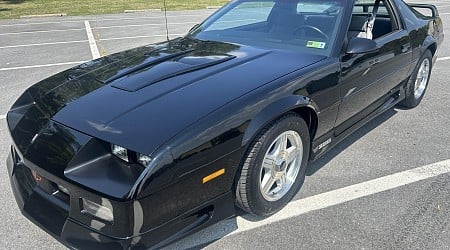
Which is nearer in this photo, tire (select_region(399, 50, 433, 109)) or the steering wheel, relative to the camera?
the steering wheel

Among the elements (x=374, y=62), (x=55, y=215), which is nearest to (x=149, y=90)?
(x=55, y=215)

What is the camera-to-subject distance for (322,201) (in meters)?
2.88

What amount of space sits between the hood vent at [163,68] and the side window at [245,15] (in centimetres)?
77

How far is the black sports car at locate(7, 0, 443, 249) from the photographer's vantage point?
6.19ft

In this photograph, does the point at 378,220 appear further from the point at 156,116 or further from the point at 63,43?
the point at 63,43

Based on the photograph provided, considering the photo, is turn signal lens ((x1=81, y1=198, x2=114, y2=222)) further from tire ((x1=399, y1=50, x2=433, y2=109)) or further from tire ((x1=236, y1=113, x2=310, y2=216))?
tire ((x1=399, y1=50, x2=433, y2=109))

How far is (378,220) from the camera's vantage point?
265 cm

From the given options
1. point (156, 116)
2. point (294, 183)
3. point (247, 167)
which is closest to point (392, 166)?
point (294, 183)

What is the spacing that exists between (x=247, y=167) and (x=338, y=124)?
115 cm

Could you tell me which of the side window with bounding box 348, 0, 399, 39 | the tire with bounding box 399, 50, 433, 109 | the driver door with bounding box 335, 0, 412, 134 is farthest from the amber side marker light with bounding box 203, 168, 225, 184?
the tire with bounding box 399, 50, 433, 109

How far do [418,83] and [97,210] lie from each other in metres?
4.22

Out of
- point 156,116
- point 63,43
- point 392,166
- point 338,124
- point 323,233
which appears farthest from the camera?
point 63,43

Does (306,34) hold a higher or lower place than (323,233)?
higher

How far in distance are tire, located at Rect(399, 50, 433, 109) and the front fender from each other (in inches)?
93.1
